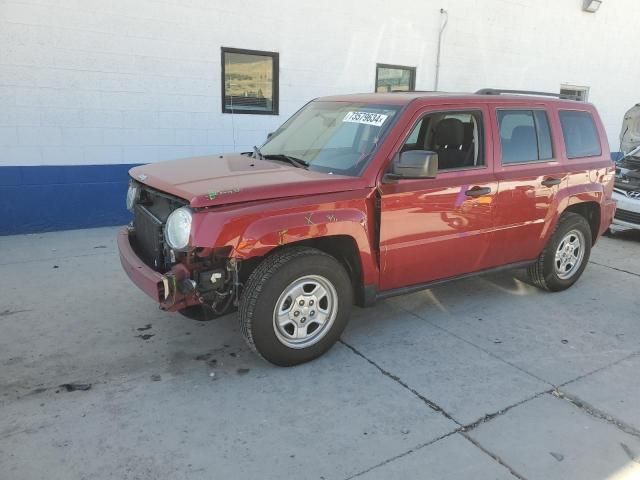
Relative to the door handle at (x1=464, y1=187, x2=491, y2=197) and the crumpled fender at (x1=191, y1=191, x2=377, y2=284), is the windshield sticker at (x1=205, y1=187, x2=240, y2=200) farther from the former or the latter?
the door handle at (x1=464, y1=187, x2=491, y2=197)

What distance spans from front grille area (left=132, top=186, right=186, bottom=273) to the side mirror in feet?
4.85

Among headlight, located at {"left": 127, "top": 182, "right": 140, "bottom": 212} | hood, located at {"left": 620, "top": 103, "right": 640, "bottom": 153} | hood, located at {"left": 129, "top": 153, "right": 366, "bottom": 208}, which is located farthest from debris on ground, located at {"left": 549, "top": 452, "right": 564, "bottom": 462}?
hood, located at {"left": 620, "top": 103, "right": 640, "bottom": 153}

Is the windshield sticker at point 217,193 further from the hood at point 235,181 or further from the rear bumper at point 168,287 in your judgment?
the rear bumper at point 168,287

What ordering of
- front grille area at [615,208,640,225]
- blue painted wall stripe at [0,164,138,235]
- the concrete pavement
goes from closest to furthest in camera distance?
the concrete pavement < blue painted wall stripe at [0,164,138,235] < front grille area at [615,208,640,225]

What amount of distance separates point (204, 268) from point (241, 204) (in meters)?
0.46

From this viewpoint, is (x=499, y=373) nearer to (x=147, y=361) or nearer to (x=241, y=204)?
(x=241, y=204)

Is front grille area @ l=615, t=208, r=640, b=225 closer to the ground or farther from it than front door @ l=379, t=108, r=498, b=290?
closer to the ground

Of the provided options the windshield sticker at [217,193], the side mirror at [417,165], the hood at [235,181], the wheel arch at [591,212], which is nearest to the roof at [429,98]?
the side mirror at [417,165]

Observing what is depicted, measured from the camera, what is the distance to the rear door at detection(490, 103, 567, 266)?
444cm

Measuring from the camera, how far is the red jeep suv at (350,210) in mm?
3285

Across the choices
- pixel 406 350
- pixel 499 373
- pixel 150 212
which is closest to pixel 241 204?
pixel 150 212

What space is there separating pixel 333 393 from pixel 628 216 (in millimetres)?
6179

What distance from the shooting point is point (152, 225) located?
3646 mm

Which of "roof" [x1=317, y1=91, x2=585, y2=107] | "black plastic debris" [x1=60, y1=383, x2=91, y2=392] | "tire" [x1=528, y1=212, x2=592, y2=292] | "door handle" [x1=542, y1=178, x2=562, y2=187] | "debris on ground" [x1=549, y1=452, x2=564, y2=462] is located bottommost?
"debris on ground" [x1=549, y1=452, x2=564, y2=462]
